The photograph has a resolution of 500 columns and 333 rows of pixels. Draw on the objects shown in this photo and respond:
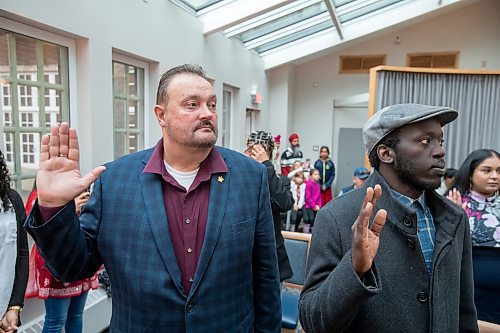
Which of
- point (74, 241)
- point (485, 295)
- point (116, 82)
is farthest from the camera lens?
point (116, 82)

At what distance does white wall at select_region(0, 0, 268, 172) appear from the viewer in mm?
2090

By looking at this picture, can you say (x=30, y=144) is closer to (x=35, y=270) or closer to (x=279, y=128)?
(x=35, y=270)

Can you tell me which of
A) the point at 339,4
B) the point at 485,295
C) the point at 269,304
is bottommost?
the point at 485,295

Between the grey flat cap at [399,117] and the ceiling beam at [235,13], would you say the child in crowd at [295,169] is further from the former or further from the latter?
the grey flat cap at [399,117]

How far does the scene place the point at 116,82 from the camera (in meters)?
2.86

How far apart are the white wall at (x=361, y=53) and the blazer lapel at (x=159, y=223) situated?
622 centimetres

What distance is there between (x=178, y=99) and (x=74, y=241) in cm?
54

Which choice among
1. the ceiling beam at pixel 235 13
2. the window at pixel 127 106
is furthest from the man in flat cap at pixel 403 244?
the ceiling beam at pixel 235 13

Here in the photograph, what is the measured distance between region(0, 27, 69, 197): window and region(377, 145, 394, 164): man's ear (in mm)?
Result: 1986

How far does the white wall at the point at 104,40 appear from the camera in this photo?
2090 mm

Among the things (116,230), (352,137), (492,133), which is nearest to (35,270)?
(116,230)

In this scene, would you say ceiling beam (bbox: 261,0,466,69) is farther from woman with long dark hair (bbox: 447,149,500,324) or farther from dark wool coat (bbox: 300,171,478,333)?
dark wool coat (bbox: 300,171,478,333)

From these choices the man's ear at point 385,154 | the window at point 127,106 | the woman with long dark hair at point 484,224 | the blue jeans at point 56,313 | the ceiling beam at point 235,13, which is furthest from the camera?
the ceiling beam at point 235,13

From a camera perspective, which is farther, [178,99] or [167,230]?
[178,99]
